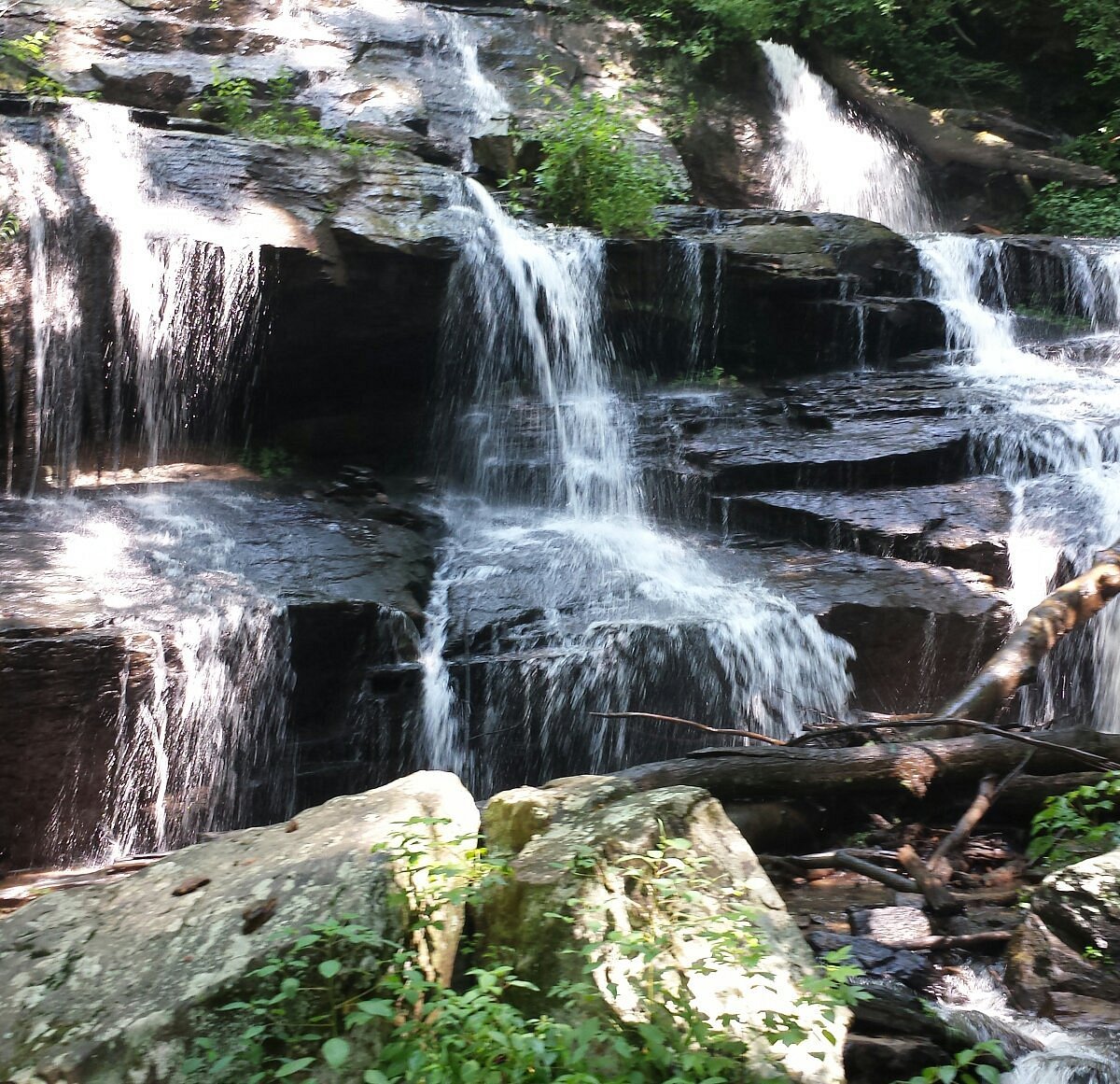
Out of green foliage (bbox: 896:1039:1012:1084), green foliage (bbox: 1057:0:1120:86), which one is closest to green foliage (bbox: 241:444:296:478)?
green foliage (bbox: 896:1039:1012:1084)

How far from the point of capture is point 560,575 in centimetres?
727

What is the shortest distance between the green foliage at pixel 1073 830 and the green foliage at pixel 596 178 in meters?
6.99

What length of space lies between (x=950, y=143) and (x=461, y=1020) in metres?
14.9

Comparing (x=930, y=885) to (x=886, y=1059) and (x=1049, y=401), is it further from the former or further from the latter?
(x=1049, y=401)

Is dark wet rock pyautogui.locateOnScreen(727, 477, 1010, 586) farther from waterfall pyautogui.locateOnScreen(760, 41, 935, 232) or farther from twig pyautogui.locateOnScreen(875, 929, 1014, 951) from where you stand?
waterfall pyautogui.locateOnScreen(760, 41, 935, 232)

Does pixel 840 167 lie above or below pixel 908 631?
above

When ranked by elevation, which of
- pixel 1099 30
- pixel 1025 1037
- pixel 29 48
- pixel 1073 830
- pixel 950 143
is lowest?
pixel 1025 1037

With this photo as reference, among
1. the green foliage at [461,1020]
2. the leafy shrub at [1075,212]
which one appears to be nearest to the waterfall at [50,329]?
the green foliage at [461,1020]

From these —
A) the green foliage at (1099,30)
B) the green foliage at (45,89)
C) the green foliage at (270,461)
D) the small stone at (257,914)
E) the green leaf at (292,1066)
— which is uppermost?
the green foliage at (1099,30)

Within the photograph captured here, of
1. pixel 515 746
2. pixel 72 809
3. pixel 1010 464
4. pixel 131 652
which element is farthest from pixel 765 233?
pixel 72 809

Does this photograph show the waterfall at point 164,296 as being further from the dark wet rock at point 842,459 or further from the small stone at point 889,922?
the small stone at point 889,922

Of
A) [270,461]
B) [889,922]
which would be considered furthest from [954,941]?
[270,461]

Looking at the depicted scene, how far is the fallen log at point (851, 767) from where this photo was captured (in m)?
4.21

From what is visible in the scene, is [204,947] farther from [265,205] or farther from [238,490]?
[265,205]
